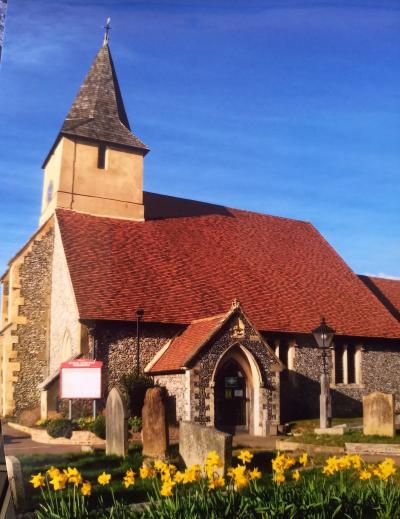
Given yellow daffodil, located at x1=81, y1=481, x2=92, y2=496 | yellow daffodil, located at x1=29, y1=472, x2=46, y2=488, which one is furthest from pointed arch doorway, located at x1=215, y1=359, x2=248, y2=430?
yellow daffodil, located at x1=29, y1=472, x2=46, y2=488

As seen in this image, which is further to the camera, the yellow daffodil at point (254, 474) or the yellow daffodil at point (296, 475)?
the yellow daffodil at point (296, 475)

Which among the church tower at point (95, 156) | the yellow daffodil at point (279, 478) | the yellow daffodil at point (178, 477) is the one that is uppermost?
the church tower at point (95, 156)

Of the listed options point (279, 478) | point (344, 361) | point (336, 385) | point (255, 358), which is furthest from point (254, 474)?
point (344, 361)

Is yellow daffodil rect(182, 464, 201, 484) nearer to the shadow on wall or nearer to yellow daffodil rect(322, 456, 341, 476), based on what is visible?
yellow daffodil rect(322, 456, 341, 476)

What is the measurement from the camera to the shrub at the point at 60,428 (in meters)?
2.37

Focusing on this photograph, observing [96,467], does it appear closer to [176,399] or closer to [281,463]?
[281,463]

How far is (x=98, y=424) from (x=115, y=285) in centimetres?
80

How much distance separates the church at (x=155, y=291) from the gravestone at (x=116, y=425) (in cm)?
25

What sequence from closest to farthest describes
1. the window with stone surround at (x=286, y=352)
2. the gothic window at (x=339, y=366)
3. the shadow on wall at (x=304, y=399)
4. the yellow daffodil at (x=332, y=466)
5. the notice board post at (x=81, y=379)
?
the notice board post at (x=81, y=379) → the yellow daffodil at (x=332, y=466) → the shadow on wall at (x=304, y=399) → the window with stone surround at (x=286, y=352) → the gothic window at (x=339, y=366)

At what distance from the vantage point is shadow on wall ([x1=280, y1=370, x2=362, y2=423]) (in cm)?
500

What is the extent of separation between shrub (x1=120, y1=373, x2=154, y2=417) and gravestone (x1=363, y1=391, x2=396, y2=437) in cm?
316

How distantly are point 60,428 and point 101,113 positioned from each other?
1.54 meters

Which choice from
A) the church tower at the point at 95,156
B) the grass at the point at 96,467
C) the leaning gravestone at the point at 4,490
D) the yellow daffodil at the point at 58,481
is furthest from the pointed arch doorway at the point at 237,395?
the leaning gravestone at the point at 4,490

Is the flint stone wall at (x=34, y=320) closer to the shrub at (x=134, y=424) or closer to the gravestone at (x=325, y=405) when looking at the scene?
the shrub at (x=134, y=424)
